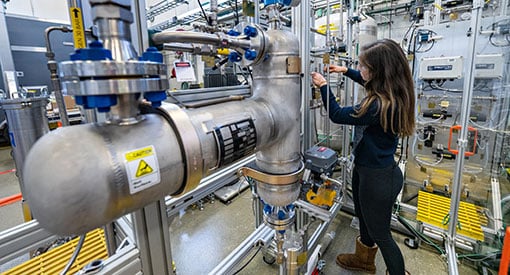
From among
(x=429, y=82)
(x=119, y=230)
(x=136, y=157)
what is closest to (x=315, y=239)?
(x=119, y=230)

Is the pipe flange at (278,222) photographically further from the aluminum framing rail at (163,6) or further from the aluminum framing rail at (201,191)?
the aluminum framing rail at (163,6)

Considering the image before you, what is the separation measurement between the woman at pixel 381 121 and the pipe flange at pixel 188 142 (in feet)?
2.78

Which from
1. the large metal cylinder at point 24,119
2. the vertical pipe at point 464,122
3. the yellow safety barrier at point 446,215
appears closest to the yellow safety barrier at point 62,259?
the large metal cylinder at point 24,119

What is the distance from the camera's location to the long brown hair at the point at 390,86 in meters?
1.08

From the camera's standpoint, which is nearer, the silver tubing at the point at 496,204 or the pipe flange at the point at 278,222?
the pipe flange at the point at 278,222

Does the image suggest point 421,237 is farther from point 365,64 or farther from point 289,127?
point 289,127

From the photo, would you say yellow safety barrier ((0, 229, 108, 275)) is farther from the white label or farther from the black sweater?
the black sweater

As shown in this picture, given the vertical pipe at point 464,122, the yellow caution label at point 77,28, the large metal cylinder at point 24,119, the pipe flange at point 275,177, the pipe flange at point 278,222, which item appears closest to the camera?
the yellow caution label at point 77,28

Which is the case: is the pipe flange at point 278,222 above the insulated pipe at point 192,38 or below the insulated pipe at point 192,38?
below

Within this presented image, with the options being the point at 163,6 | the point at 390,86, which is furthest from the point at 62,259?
the point at 163,6

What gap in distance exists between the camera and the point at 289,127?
0.84m

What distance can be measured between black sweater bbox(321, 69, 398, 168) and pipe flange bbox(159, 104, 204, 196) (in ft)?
2.78

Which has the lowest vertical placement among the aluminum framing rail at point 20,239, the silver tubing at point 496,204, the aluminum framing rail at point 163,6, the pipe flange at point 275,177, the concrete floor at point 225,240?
the concrete floor at point 225,240

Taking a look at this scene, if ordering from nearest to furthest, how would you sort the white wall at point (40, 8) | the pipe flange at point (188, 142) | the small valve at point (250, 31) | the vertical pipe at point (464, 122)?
the pipe flange at point (188, 142) < the small valve at point (250, 31) < the vertical pipe at point (464, 122) < the white wall at point (40, 8)
